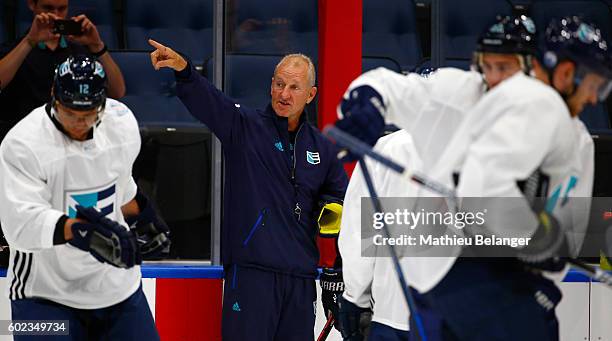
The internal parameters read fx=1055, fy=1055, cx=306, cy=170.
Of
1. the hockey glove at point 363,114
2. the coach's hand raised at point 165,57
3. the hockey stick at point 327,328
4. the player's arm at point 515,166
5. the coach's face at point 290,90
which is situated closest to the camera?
the player's arm at point 515,166

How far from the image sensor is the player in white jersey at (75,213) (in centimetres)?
315

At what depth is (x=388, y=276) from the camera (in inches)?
141

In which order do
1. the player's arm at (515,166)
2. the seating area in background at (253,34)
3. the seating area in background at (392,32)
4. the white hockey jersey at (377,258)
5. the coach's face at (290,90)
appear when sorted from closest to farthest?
the player's arm at (515,166), the white hockey jersey at (377,258), the coach's face at (290,90), the seating area in background at (253,34), the seating area in background at (392,32)

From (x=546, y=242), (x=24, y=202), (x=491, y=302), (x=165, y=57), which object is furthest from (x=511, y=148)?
(x=165, y=57)

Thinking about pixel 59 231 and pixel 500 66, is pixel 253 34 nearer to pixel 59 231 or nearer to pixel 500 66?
pixel 59 231

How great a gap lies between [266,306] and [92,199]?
3.42ft

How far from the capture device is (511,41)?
2723 millimetres

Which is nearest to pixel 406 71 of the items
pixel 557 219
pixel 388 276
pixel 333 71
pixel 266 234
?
pixel 333 71

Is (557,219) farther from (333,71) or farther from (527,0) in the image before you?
(527,0)

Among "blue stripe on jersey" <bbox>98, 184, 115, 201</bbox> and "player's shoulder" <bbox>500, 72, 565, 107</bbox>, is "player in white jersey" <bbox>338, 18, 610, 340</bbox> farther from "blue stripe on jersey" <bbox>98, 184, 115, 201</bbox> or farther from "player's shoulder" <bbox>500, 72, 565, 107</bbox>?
"blue stripe on jersey" <bbox>98, 184, 115, 201</bbox>

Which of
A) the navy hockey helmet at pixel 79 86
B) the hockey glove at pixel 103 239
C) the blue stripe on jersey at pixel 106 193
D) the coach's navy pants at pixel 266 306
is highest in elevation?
the navy hockey helmet at pixel 79 86

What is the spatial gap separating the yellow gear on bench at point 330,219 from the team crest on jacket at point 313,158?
198mm
